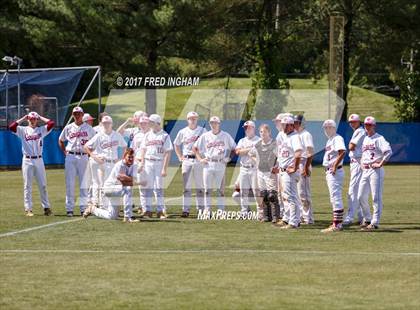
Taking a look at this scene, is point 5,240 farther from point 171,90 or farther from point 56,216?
point 171,90

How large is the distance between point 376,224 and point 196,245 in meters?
4.59

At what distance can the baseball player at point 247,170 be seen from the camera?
21.1 m

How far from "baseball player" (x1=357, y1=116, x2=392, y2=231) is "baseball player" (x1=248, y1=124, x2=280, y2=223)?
189 centimetres

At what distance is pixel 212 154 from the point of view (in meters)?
21.3

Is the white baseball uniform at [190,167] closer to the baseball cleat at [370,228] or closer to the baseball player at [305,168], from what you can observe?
the baseball player at [305,168]

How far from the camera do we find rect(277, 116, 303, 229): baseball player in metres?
18.5

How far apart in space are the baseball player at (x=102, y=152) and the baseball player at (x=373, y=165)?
5.81 m

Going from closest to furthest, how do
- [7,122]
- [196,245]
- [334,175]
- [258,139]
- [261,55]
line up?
[196,245] < [334,175] < [258,139] < [7,122] < [261,55]

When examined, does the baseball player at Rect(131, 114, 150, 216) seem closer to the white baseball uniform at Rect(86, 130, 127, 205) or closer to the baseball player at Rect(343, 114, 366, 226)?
the white baseball uniform at Rect(86, 130, 127, 205)

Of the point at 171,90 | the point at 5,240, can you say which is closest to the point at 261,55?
the point at 171,90

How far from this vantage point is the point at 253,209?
23.6 meters

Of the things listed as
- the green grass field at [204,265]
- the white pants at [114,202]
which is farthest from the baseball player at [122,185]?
the green grass field at [204,265]

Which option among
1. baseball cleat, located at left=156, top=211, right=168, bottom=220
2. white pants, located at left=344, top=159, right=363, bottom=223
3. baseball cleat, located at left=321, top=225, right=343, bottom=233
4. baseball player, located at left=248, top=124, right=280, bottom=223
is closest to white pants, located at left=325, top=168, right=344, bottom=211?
baseball cleat, located at left=321, top=225, right=343, bottom=233

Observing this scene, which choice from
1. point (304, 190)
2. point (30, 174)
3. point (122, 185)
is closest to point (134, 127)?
point (30, 174)
